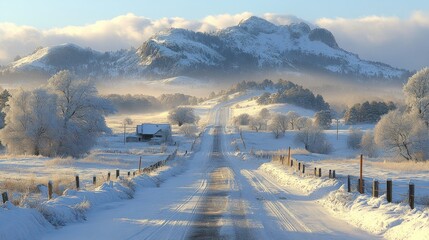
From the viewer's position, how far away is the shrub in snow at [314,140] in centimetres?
10787

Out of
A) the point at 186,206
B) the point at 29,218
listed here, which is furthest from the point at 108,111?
the point at 29,218

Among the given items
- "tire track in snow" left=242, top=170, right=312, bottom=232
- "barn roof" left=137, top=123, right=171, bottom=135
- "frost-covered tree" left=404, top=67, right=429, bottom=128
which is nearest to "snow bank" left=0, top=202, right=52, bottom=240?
"tire track in snow" left=242, top=170, right=312, bottom=232

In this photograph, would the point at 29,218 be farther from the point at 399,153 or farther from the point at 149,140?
the point at 149,140

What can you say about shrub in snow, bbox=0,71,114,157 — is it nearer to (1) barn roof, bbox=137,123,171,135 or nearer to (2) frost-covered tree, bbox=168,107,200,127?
(1) barn roof, bbox=137,123,171,135

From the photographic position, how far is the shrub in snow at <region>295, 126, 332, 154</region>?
107869 mm

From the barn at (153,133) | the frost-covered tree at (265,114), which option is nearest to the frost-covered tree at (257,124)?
the frost-covered tree at (265,114)

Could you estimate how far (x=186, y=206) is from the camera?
17469mm

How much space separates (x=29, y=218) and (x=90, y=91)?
56.4 meters

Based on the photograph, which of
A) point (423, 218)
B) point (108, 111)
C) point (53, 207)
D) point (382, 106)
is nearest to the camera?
point (423, 218)

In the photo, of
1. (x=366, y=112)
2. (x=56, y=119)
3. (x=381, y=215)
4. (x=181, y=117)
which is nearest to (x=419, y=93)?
(x=56, y=119)

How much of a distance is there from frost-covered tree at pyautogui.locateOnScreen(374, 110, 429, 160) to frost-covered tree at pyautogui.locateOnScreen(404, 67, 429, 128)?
1.72 meters

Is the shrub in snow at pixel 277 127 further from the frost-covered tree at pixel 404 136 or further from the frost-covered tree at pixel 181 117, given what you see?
the frost-covered tree at pixel 404 136

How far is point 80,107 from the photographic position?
6638 cm

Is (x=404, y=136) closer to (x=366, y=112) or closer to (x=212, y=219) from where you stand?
(x=212, y=219)
